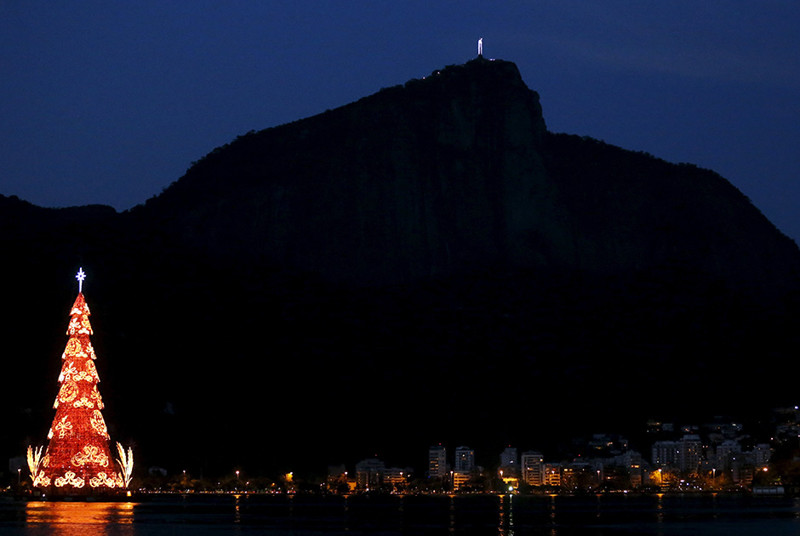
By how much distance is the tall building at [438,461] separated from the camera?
478ft

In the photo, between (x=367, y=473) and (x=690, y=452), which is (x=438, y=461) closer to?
(x=367, y=473)

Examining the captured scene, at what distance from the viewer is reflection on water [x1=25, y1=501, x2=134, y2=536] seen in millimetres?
58625

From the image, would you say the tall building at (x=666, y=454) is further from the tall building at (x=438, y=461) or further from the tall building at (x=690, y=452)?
the tall building at (x=438, y=461)

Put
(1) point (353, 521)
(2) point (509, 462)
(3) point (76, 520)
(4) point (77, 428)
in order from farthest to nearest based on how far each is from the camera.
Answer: (2) point (509, 462) → (1) point (353, 521) → (4) point (77, 428) → (3) point (76, 520)

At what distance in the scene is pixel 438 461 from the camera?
14625 cm

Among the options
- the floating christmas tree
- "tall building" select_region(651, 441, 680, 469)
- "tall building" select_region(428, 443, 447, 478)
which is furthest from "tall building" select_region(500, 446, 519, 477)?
the floating christmas tree

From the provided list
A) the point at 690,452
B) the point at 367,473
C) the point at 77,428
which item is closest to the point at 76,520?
the point at 77,428

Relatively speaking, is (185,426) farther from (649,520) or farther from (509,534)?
(509,534)

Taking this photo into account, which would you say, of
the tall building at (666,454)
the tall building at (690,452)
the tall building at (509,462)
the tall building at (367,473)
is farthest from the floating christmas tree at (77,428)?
the tall building at (690,452)

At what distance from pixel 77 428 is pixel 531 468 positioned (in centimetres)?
9203

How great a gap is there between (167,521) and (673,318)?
101m

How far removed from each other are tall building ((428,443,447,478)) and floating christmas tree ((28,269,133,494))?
7647cm

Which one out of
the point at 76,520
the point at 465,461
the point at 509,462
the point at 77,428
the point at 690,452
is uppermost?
the point at 77,428

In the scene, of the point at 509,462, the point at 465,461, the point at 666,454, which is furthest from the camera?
the point at 666,454
